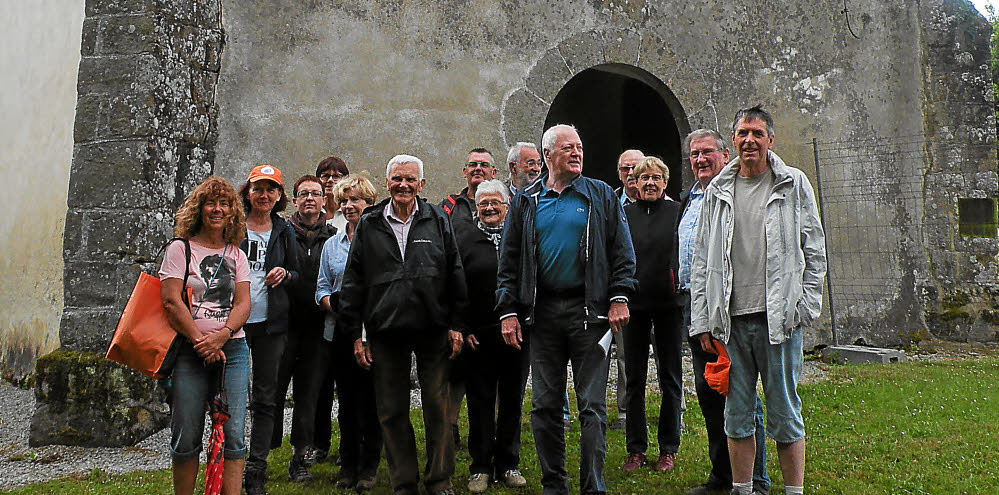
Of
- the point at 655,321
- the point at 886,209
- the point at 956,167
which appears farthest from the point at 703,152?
the point at 956,167

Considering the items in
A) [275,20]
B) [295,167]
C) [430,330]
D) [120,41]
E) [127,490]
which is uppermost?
[275,20]

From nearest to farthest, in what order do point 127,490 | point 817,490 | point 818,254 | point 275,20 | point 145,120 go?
1. point 818,254
2. point 817,490
3. point 127,490
4. point 145,120
5. point 275,20

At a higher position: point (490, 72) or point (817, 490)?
point (490, 72)

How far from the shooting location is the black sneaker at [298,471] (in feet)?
14.4

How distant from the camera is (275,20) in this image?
6.41 meters

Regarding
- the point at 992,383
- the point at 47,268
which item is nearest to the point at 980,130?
the point at 992,383

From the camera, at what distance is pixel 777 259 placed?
3354mm

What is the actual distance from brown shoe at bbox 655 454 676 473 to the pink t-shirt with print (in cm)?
240

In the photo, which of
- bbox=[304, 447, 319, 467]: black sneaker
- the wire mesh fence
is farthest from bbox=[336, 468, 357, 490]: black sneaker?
the wire mesh fence

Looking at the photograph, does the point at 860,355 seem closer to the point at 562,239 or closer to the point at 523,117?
the point at 523,117

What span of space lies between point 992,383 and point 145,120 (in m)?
7.26

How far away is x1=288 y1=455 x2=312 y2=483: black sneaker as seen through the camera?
14.4 ft

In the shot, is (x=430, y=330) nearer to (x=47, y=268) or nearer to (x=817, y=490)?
(x=817, y=490)

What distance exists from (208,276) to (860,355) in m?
6.64
